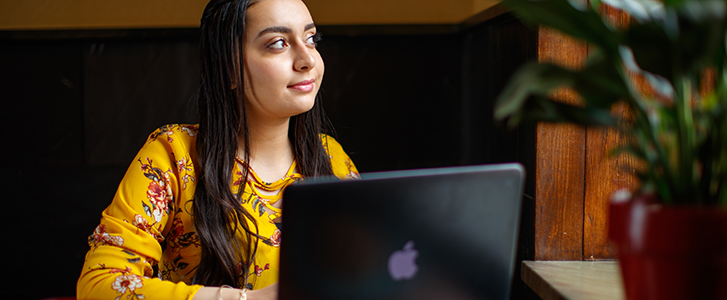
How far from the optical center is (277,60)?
1411mm

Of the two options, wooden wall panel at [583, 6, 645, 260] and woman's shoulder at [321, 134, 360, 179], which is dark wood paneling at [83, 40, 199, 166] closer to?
woman's shoulder at [321, 134, 360, 179]

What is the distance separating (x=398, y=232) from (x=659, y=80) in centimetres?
37

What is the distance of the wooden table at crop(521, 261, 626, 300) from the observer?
926mm

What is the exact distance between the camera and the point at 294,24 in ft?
4.70

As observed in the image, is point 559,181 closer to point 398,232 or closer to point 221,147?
point 398,232

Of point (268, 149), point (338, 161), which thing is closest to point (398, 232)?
point (268, 149)

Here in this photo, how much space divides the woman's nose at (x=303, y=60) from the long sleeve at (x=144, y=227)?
0.35 metres

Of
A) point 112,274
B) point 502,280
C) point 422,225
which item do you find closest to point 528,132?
point 502,280

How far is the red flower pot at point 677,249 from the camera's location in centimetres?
51

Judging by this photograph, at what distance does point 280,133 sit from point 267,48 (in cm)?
26

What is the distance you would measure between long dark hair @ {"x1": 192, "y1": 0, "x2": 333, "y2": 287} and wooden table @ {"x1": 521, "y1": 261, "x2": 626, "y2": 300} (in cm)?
66

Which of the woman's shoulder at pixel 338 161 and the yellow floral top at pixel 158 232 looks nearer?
the yellow floral top at pixel 158 232

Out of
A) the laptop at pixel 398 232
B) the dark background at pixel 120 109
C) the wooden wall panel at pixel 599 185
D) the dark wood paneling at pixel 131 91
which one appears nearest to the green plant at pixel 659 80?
the laptop at pixel 398 232

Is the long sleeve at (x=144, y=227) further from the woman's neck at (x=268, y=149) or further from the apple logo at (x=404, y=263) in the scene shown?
the apple logo at (x=404, y=263)
